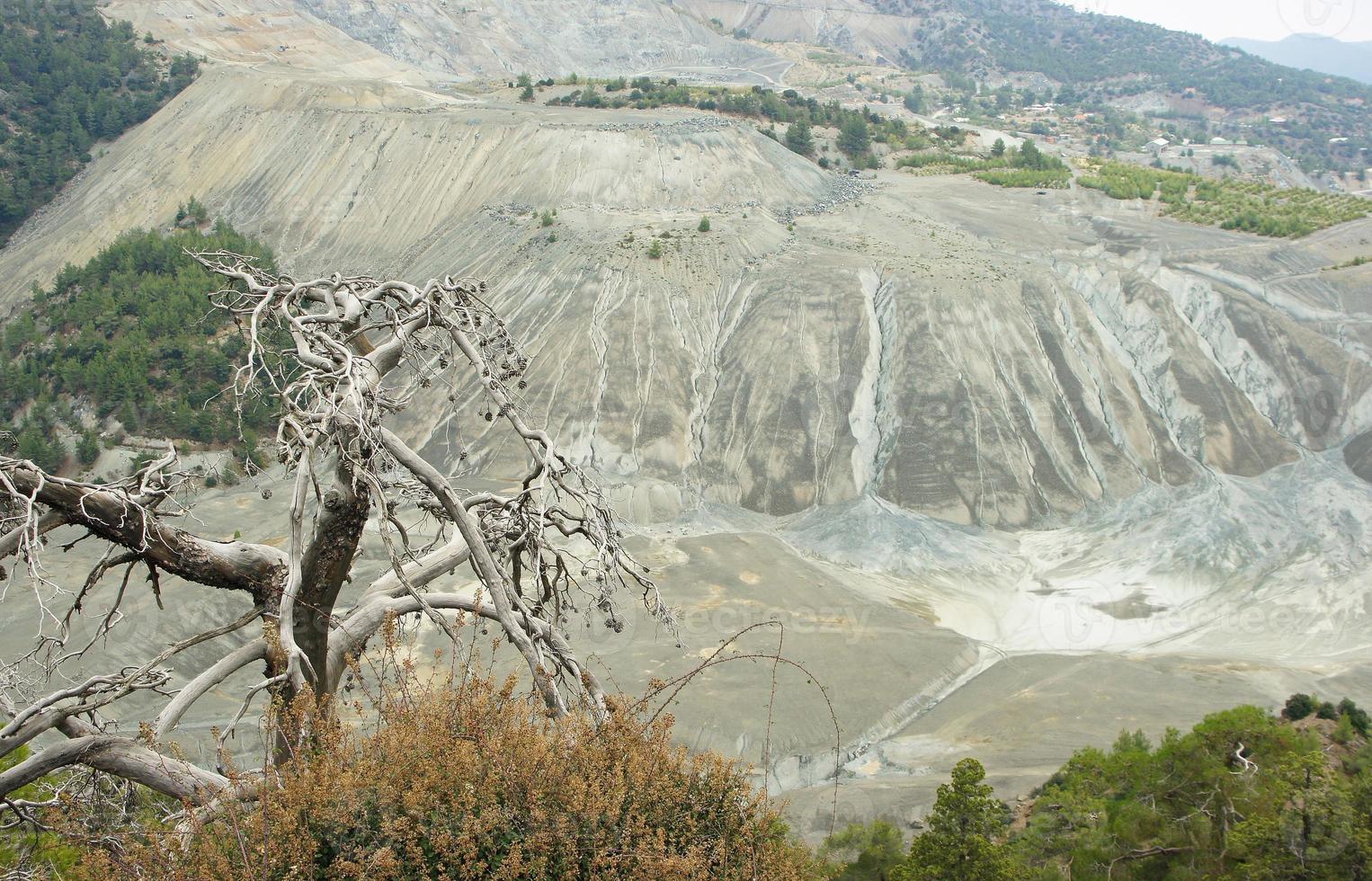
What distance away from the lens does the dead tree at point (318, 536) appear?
4.45 metres

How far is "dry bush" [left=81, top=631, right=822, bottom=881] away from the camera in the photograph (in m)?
4.12

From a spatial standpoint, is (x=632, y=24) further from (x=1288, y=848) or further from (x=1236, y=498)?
(x=1288, y=848)

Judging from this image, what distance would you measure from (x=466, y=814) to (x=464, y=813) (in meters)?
0.08

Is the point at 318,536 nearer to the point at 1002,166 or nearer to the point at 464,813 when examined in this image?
the point at 464,813

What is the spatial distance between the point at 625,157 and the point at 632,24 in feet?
245

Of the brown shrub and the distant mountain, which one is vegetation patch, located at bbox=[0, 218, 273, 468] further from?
the distant mountain

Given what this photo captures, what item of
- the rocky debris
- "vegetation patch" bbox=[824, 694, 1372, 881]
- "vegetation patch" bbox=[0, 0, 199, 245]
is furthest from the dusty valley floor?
"vegetation patch" bbox=[0, 0, 199, 245]

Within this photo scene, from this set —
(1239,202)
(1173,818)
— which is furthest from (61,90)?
(1173,818)

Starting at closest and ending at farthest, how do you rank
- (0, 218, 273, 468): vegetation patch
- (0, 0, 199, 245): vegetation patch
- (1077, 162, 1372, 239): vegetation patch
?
(0, 218, 273, 468): vegetation patch
(1077, 162, 1372, 239): vegetation patch
(0, 0, 199, 245): vegetation patch

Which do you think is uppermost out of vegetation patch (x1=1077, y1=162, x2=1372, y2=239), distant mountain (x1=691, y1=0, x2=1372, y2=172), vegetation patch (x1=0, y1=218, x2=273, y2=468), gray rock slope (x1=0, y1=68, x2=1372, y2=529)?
distant mountain (x1=691, y1=0, x2=1372, y2=172)

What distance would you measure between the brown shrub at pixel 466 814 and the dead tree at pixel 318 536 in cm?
25

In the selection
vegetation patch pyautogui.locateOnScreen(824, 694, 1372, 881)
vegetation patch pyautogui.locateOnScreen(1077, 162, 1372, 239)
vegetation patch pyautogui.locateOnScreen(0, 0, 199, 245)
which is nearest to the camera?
vegetation patch pyautogui.locateOnScreen(824, 694, 1372, 881)

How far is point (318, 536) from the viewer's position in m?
4.91

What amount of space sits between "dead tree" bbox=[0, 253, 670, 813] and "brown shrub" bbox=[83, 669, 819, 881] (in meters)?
0.25
